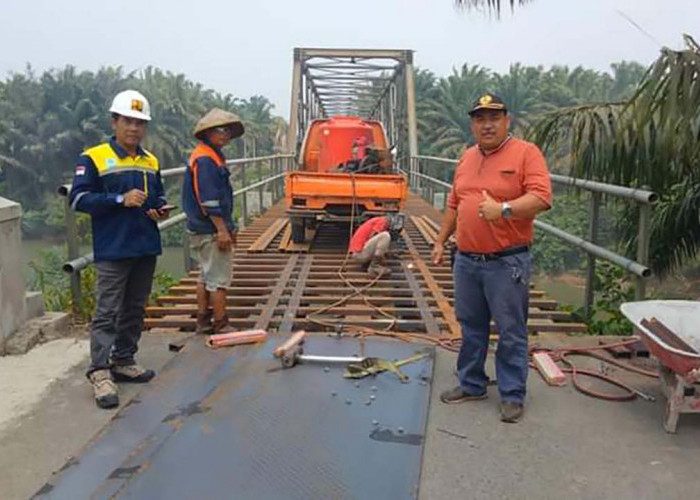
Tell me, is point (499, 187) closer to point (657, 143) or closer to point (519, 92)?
point (657, 143)

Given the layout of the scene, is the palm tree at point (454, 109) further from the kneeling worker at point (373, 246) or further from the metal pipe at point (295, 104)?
the kneeling worker at point (373, 246)

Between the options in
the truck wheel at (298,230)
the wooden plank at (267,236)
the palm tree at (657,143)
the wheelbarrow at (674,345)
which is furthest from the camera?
the truck wheel at (298,230)

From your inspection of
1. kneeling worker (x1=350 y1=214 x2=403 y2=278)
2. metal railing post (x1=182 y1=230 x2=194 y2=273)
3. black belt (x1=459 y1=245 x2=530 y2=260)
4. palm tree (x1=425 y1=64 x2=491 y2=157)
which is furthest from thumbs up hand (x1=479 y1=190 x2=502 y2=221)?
palm tree (x1=425 y1=64 x2=491 y2=157)

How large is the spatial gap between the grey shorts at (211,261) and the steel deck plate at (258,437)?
2.22 ft

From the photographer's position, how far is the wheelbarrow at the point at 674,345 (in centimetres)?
304

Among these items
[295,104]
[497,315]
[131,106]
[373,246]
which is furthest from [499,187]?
[295,104]

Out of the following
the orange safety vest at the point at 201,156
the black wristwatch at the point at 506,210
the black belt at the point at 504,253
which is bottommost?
the black belt at the point at 504,253

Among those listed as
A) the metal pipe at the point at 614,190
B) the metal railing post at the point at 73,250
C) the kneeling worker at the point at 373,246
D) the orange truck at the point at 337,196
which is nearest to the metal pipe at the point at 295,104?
the orange truck at the point at 337,196

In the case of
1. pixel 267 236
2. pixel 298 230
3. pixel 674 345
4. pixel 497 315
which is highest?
pixel 497 315

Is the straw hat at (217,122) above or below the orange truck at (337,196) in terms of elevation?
above

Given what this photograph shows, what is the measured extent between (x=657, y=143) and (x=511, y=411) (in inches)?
105

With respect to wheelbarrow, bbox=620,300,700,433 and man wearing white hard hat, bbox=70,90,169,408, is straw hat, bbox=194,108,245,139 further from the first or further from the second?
wheelbarrow, bbox=620,300,700,433

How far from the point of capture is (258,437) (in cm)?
304

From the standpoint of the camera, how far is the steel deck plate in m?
2.63
